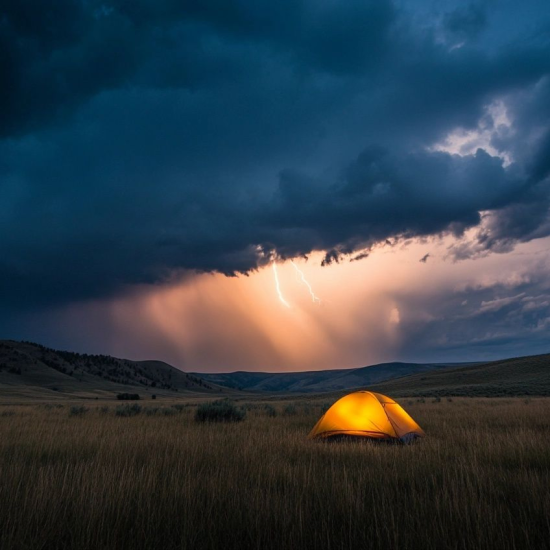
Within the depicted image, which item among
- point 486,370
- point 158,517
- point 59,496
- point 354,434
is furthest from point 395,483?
point 486,370

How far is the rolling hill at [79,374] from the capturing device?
8419cm

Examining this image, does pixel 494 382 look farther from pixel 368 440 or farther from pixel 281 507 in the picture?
pixel 281 507

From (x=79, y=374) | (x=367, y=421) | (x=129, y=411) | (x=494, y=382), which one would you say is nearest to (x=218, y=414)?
(x=367, y=421)

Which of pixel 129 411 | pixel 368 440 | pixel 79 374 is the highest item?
pixel 79 374

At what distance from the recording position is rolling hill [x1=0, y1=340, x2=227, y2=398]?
8419 cm

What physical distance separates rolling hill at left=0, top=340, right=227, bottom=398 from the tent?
68.8 m

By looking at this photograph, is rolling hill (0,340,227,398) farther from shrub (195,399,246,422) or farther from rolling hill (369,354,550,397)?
shrub (195,399,246,422)

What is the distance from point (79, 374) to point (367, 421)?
124602 millimetres

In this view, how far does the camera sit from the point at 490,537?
2.88 meters

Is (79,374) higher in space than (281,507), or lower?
higher

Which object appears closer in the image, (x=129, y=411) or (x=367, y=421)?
(x=367, y=421)

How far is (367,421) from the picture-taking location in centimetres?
944

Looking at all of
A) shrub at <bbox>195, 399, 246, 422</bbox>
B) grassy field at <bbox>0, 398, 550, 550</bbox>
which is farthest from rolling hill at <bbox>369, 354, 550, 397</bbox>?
grassy field at <bbox>0, 398, 550, 550</bbox>

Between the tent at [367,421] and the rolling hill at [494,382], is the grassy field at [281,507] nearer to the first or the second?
the tent at [367,421]
